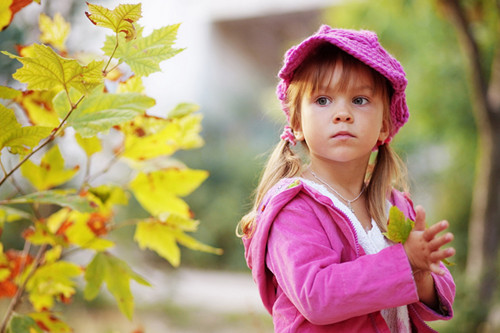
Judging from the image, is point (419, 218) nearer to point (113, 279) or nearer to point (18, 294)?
point (113, 279)

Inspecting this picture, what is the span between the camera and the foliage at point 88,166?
793mm

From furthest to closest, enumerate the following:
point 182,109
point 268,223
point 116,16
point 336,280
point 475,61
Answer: point 475,61, point 182,109, point 268,223, point 336,280, point 116,16

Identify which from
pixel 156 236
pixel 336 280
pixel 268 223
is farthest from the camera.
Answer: pixel 156 236

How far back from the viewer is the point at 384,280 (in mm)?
824

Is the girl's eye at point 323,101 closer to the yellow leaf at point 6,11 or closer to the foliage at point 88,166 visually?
the foliage at point 88,166

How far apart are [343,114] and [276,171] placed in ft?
0.73

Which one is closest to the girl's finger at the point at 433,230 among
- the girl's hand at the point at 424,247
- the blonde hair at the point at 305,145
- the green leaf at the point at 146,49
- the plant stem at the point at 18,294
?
the girl's hand at the point at 424,247

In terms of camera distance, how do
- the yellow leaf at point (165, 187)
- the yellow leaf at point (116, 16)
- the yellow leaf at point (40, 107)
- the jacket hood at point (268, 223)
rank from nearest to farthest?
the yellow leaf at point (116, 16) → the jacket hood at point (268, 223) → the yellow leaf at point (40, 107) → the yellow leaf at point (165, 187)

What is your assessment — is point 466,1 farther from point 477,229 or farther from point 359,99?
point 359,99

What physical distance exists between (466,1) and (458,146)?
2.39 meters

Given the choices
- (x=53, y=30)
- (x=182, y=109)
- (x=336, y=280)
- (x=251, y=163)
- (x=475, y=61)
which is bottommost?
(x=251, y=163)

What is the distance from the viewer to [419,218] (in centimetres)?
81

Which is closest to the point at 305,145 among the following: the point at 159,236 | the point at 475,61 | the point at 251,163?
the point at 159,236

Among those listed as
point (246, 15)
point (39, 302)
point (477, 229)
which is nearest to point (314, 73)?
point (39, 302)
